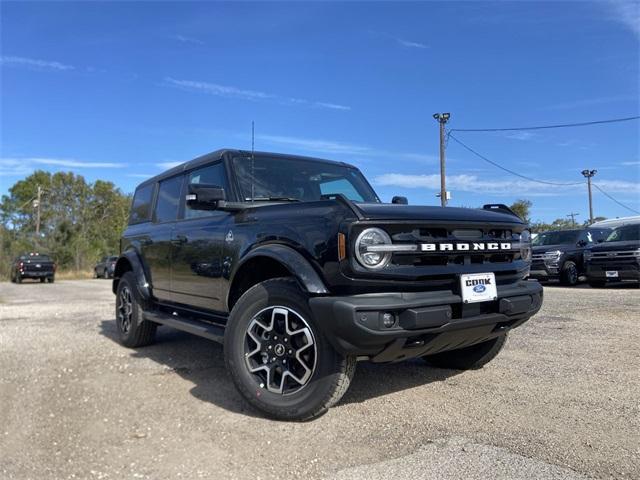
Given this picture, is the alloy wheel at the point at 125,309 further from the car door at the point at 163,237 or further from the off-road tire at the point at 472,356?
the off-road tire at the point at 472,356

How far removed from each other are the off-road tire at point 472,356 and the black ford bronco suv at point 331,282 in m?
0.01

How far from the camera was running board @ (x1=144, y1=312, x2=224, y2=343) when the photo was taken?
4.21 metres

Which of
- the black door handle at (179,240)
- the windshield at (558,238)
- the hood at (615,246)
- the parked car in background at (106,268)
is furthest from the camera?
the parked car in background at (106,268)

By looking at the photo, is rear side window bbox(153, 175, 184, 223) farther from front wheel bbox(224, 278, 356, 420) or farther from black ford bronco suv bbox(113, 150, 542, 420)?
front wheel bbox(224, 278, 356, 420)

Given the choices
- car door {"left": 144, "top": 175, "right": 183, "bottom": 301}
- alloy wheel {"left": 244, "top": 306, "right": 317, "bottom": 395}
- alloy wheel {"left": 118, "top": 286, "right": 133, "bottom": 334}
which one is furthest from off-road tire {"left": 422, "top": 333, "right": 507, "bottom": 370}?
alloy wheel {"left": 118, "top": 286, "right": 133, "bottom": 334}

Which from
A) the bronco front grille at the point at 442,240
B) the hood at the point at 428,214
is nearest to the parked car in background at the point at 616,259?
the hood at the point at 428,214

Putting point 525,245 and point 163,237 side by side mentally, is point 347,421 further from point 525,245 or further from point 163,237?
point 163,237

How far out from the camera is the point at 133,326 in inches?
231

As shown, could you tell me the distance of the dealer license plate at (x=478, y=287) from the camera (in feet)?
10.9

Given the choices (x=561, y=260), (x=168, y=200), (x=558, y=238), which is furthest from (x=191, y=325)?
(x=558, y=238)

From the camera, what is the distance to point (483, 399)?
3781 mm

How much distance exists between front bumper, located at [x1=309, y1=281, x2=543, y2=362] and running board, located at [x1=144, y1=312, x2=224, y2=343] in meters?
1.28

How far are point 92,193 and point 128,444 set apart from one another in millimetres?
53406

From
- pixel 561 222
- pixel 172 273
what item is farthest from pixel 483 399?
pixel 561 222
